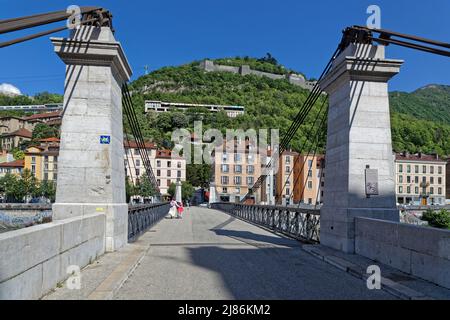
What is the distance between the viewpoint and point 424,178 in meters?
106

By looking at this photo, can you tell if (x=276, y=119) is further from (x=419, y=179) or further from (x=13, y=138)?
(x=13, y=138)

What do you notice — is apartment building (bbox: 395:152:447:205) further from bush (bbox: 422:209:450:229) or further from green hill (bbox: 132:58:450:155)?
bush (bbox: 422:209:450:229)

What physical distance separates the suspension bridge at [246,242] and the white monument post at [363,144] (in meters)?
0.02

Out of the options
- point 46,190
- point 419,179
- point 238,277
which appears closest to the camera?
point 238,277

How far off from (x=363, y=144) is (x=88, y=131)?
6312 mm

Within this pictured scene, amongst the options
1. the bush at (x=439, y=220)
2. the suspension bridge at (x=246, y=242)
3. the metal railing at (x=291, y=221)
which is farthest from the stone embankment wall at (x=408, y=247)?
the bush at (x=439, y=220)

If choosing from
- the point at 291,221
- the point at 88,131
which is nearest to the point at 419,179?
the point at 291,221

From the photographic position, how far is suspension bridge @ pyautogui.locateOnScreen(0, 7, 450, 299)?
651cm

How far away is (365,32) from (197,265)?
22.4 feet

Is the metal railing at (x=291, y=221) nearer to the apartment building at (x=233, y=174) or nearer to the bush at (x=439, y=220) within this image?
the bush at (x=439, y=220)

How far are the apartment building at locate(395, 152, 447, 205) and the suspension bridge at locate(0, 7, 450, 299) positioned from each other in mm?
98838

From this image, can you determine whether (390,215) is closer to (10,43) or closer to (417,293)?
(417,293)

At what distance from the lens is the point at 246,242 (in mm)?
13328
